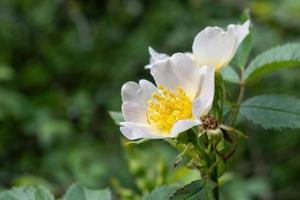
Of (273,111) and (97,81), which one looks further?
(97,81)

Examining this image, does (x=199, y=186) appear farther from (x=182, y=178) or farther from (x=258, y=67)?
(x=182, y=178)

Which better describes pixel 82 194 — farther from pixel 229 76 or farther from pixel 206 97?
pixel 229 76

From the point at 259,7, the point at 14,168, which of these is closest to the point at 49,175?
the point at 14,168

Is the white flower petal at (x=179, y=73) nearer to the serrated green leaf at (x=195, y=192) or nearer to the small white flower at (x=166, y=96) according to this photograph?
the small white flower at (x=166, y=96)

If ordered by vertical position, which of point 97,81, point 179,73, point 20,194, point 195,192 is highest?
point 97,81

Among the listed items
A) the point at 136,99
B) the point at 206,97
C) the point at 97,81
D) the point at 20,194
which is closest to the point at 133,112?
the point at 136,99

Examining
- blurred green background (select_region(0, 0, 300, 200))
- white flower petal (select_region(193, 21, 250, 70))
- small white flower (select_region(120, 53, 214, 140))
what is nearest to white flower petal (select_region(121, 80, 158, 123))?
small white flower (select_region(120, 53, 214, 140))
